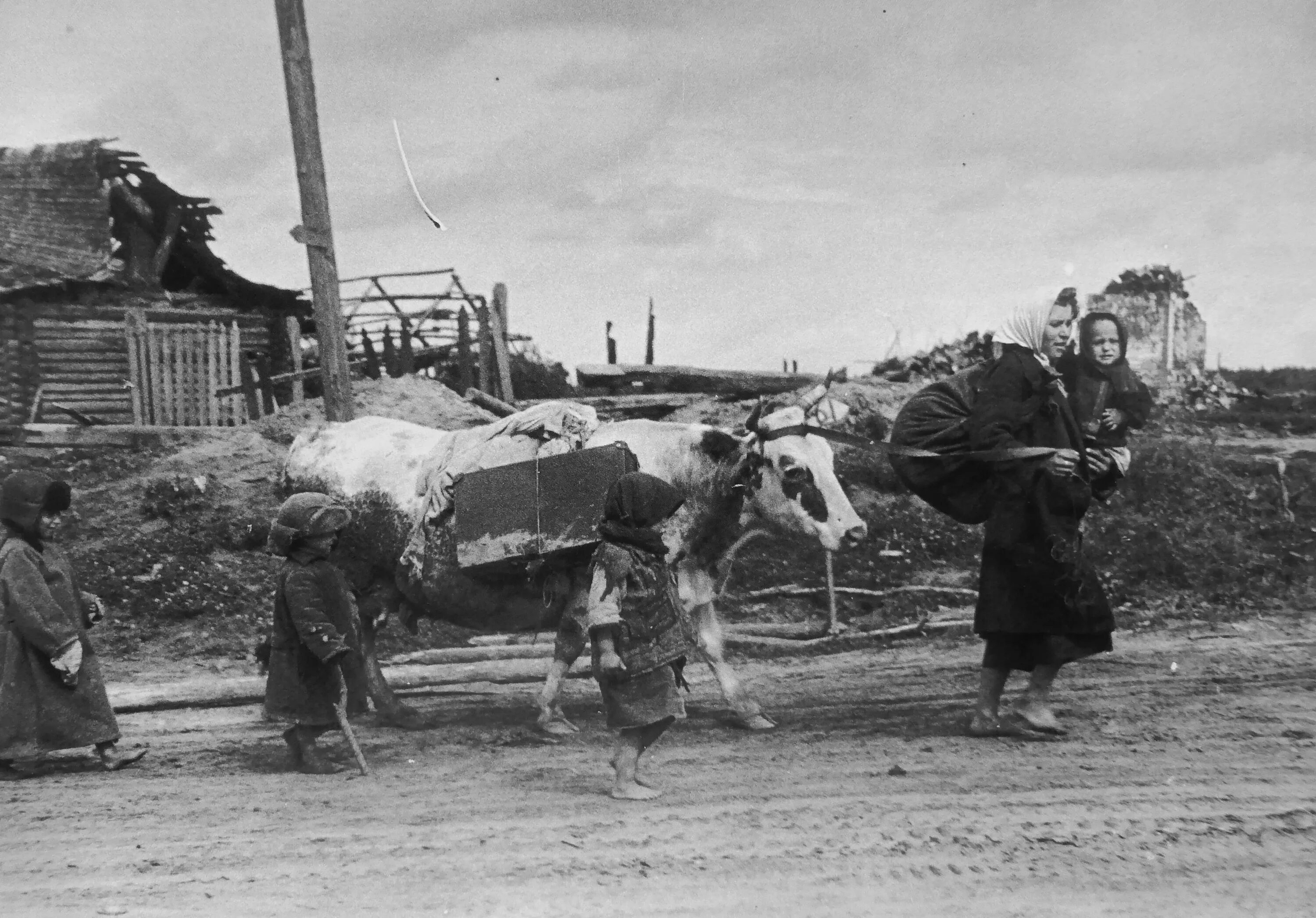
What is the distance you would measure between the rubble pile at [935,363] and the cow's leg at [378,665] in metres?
6.01

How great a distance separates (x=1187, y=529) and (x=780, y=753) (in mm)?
5256

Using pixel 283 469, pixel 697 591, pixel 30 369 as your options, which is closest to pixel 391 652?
pixel 283 469

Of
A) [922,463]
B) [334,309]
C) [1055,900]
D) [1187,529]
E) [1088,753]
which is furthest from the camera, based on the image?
[1187,529]

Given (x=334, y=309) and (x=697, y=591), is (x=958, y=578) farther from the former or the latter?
(x=334, y=309)

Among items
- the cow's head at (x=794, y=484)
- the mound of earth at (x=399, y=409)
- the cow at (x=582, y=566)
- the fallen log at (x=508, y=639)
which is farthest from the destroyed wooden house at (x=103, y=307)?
the cow's head at (x=794, y=484)

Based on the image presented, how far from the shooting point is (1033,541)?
5.93 m

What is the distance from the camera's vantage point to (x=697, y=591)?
271 inches

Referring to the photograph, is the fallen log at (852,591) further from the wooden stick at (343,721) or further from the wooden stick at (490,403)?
the wooden stick at (343,721)

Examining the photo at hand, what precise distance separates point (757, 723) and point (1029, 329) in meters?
2.43

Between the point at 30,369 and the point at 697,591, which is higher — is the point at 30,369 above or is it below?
above

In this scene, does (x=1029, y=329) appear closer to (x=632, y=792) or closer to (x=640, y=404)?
(x=632, y=792)

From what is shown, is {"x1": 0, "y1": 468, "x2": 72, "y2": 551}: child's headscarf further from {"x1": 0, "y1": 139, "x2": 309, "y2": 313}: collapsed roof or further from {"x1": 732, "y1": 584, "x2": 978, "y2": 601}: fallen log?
{"x1": 0, "y1": 139, "x2": 309, "y2": 313}: collapsed roof

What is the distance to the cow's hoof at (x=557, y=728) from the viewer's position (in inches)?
263

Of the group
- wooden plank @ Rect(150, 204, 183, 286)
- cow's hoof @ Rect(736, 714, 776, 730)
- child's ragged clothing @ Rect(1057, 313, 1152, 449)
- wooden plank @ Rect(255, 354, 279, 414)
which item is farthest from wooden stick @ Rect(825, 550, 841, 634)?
wooden plank @ Rect(150, 204, 183, 286)
